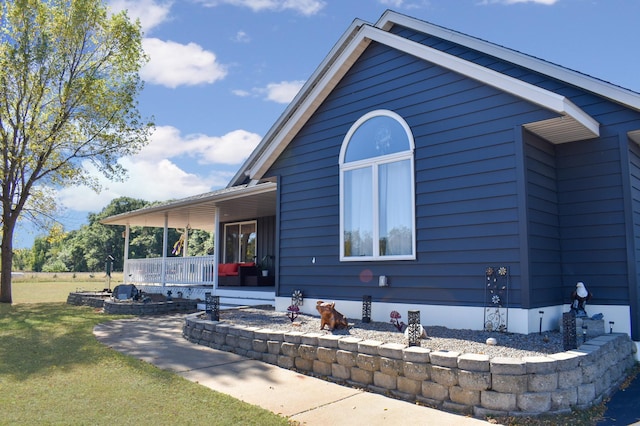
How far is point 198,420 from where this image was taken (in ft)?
13.2

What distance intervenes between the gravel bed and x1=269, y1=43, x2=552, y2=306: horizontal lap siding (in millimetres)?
495

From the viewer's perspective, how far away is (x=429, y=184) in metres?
6.81

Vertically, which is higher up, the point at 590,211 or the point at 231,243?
the point at 590,211

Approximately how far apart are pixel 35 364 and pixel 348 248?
15.4 feet

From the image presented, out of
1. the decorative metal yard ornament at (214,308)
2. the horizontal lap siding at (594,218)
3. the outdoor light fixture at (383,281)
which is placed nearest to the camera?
the horizontal lap siding at (594,218)

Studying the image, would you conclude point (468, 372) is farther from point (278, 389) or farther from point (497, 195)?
point (497, 195)

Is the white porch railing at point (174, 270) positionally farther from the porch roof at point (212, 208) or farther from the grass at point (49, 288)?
the porch roof at point (212, 208)

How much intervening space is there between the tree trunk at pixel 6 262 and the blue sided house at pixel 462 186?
36.2ft

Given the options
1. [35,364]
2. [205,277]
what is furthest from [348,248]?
[205,277]

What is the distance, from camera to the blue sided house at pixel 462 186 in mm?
6020

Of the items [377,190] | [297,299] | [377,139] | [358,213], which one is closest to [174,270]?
[297,299]

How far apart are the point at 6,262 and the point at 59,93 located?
18.8 feet

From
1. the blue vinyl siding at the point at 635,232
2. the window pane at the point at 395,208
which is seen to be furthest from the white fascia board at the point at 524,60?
the window pane at the point at 395,208

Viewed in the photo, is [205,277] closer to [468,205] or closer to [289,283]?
[289,283]
